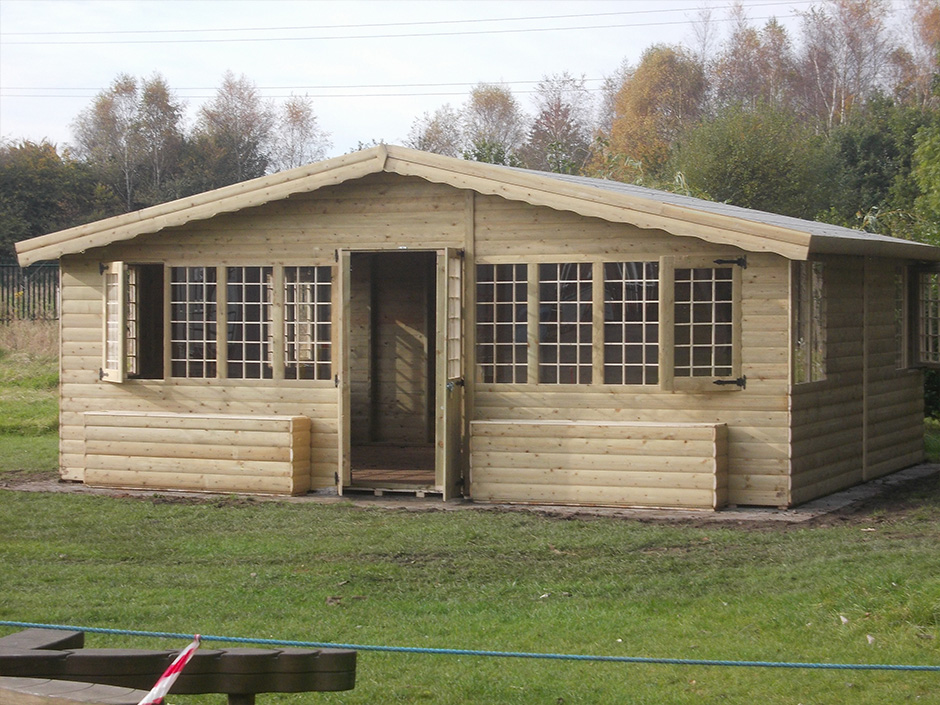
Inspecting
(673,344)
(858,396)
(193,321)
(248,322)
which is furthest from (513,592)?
(858,396)

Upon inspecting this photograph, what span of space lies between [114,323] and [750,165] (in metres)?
24.4

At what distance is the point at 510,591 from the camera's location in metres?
7.98

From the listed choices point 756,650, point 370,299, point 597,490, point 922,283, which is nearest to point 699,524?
point 597,490

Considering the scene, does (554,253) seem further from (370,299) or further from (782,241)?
(370,299)

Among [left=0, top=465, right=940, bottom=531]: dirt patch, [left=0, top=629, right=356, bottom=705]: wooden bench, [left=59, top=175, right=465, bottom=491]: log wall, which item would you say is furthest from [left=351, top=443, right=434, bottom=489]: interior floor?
[left=0, top=629, right=356, bottom=705]: wooden bench

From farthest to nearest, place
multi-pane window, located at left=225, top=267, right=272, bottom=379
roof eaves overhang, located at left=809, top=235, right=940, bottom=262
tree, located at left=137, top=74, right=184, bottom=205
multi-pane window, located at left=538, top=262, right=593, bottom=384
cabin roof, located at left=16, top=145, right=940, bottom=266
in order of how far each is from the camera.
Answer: tree, located at left=137, top=74, right=184, bottom=205
multi-pane window, located at left=225, top=267, right=272, bottom=379
multi-pane window, located at left=538, top=262, right=593, bottom=384
roof eaves overhang, located at left=809, top=235, right=940, bottom=262
cabin roof, located at left=16, top=145, right=940, bottom=266

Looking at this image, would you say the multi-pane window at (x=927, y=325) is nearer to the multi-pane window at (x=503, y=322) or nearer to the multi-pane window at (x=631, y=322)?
the multi-pane window at (x=631, y=322)

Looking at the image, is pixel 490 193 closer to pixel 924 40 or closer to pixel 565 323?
pixel 565 323

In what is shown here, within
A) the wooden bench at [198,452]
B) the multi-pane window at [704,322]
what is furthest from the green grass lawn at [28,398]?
the multi-pane window at [704,322]

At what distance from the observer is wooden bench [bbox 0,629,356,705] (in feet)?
13.7

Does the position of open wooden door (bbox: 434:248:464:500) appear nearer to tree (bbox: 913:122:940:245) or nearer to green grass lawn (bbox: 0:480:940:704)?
green grass lawn (bbox: 0:480:940:704)

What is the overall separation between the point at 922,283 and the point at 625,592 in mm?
8371

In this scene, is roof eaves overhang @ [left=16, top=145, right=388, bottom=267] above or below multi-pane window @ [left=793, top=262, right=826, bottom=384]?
above

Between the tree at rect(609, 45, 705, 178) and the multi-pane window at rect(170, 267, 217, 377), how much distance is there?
43.8 metres
